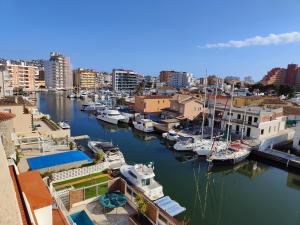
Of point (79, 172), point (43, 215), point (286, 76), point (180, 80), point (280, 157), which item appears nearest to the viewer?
point (43, 215)

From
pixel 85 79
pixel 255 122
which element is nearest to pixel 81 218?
pixel 255 122

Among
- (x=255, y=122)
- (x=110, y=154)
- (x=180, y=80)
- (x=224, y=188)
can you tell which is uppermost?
(x=180, y=80)

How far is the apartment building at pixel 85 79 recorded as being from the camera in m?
124

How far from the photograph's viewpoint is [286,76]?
442 ft

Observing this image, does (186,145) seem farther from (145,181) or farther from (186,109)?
(186,109)

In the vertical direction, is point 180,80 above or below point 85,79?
above

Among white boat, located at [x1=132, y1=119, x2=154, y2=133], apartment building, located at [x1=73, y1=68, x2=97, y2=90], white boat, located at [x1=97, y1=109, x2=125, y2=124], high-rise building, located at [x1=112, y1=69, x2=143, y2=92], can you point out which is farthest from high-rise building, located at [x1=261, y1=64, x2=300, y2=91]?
white boat, located at [x1=132, y1=119, x2=154, y2=133]

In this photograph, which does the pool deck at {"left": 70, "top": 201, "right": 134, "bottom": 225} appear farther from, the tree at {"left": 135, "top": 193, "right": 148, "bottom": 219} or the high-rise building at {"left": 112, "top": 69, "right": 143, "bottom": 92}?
the high-rise building at {"left": 112, "top": 69, "right": 143, "bottom": 92}

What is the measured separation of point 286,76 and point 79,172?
148004 millimetres

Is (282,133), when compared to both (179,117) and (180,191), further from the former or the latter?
(180,191)

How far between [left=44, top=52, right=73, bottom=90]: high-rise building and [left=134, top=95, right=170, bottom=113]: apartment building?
255 feet

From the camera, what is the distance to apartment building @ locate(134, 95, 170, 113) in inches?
1953

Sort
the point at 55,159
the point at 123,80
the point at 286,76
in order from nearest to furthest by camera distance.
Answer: the point at 55,159 < the point at 123,80 < the point at 286,76

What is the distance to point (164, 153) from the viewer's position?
2812 cm
